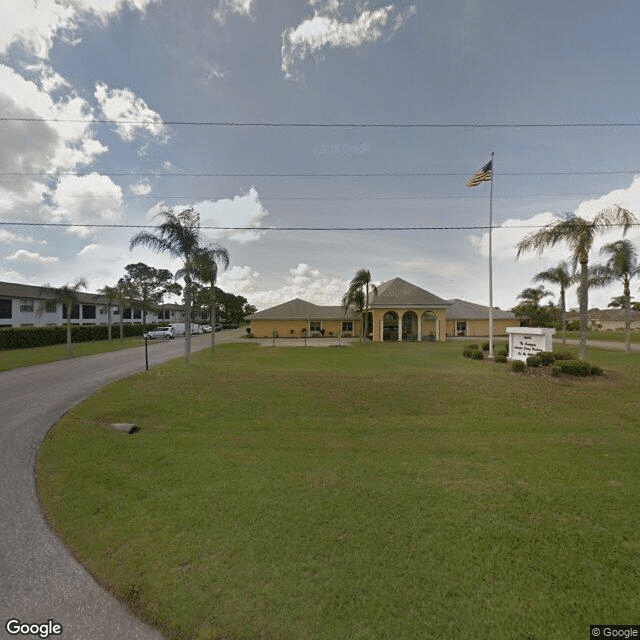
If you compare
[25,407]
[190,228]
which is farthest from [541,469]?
[190,228]

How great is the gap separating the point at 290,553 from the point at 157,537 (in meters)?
1.60

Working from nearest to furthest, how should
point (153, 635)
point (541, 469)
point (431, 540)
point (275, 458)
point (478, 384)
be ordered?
point (153, 635)
point (431, 540)
point (541, 469)
point (275, 458)
point (478, 384)

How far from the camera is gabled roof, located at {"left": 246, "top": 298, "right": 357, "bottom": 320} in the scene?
1528 inches

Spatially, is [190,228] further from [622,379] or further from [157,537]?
[622,379]

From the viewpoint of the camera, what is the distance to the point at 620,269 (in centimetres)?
2002

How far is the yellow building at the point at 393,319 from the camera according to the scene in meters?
32.6

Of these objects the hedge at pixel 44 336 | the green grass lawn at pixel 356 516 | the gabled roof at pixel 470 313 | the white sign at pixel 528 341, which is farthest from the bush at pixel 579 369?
the hedge at pixel 44 336

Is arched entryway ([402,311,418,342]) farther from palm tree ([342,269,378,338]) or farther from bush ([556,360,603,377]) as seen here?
bush ([556,360,603,377])

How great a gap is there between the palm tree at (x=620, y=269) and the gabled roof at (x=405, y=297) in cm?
1229

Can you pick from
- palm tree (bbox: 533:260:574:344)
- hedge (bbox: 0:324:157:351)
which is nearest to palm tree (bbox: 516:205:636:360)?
palm tree (bbox: 533:260:574:344)

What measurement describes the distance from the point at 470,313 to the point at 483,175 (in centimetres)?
2550

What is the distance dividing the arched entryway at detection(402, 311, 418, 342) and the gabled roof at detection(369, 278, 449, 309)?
5.13ft

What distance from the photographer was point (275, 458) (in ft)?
18.8

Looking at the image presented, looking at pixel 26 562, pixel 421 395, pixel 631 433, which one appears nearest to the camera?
pixel 26 562
